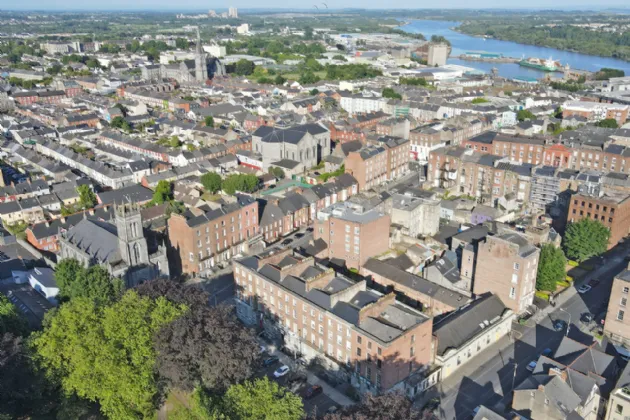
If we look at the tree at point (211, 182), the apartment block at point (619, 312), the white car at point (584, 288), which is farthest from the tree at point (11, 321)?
the white car at point (584, 288)

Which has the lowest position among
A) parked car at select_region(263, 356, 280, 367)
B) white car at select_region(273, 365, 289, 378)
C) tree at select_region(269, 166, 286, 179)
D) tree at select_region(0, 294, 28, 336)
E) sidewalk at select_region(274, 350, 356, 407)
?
sidewalk at select_region(274, 350, 356, 407)

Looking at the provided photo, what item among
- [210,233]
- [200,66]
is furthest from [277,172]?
[200,66]

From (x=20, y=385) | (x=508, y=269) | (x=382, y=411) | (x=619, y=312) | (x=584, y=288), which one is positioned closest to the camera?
(x=382, y=411)

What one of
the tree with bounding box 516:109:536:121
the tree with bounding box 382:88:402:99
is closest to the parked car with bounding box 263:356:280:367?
the tree with bounding box 516:109:536:121

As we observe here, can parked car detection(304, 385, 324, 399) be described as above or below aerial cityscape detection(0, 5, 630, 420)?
below

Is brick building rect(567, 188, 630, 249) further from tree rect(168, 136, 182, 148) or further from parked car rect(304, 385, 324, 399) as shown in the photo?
tree rect(168, 136, 182, 148)

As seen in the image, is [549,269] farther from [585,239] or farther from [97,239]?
[97,239]
